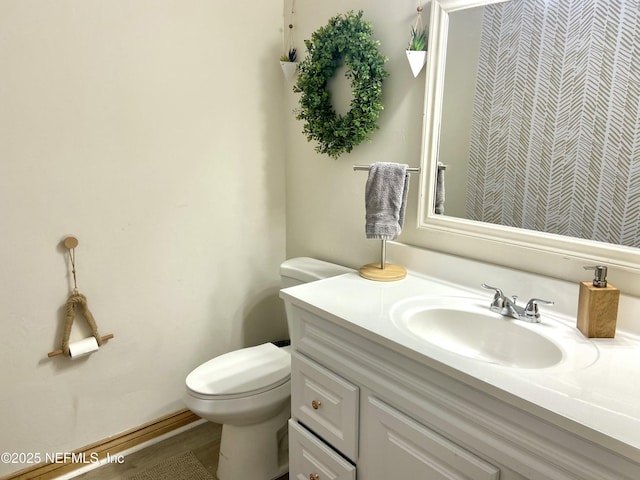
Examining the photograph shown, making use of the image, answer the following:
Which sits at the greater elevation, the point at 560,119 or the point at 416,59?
the point at 416,59

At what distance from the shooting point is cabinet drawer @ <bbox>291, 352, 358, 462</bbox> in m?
1.20

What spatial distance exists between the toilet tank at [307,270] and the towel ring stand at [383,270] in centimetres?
25

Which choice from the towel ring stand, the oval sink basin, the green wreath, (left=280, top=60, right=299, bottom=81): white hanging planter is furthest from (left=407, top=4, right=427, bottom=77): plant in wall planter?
the oval sink basin

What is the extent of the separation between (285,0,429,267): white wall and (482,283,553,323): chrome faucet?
1.49 feet

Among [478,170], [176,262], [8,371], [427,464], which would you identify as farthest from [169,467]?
[478,170]

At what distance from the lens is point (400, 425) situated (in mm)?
1060

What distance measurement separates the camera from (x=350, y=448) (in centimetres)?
121

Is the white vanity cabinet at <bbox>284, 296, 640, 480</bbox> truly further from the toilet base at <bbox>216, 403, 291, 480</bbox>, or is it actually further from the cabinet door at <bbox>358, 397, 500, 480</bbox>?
the toilet base at <bbox>216, 403, 291, 480</bbox>

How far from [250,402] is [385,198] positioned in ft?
2.80

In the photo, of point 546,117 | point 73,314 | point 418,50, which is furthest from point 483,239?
point 73,314

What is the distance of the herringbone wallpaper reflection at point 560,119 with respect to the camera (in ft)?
3.55

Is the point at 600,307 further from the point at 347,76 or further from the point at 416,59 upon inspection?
the point at 347,76

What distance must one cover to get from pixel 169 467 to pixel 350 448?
0.98 meters

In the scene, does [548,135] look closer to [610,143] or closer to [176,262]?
[610,143]
